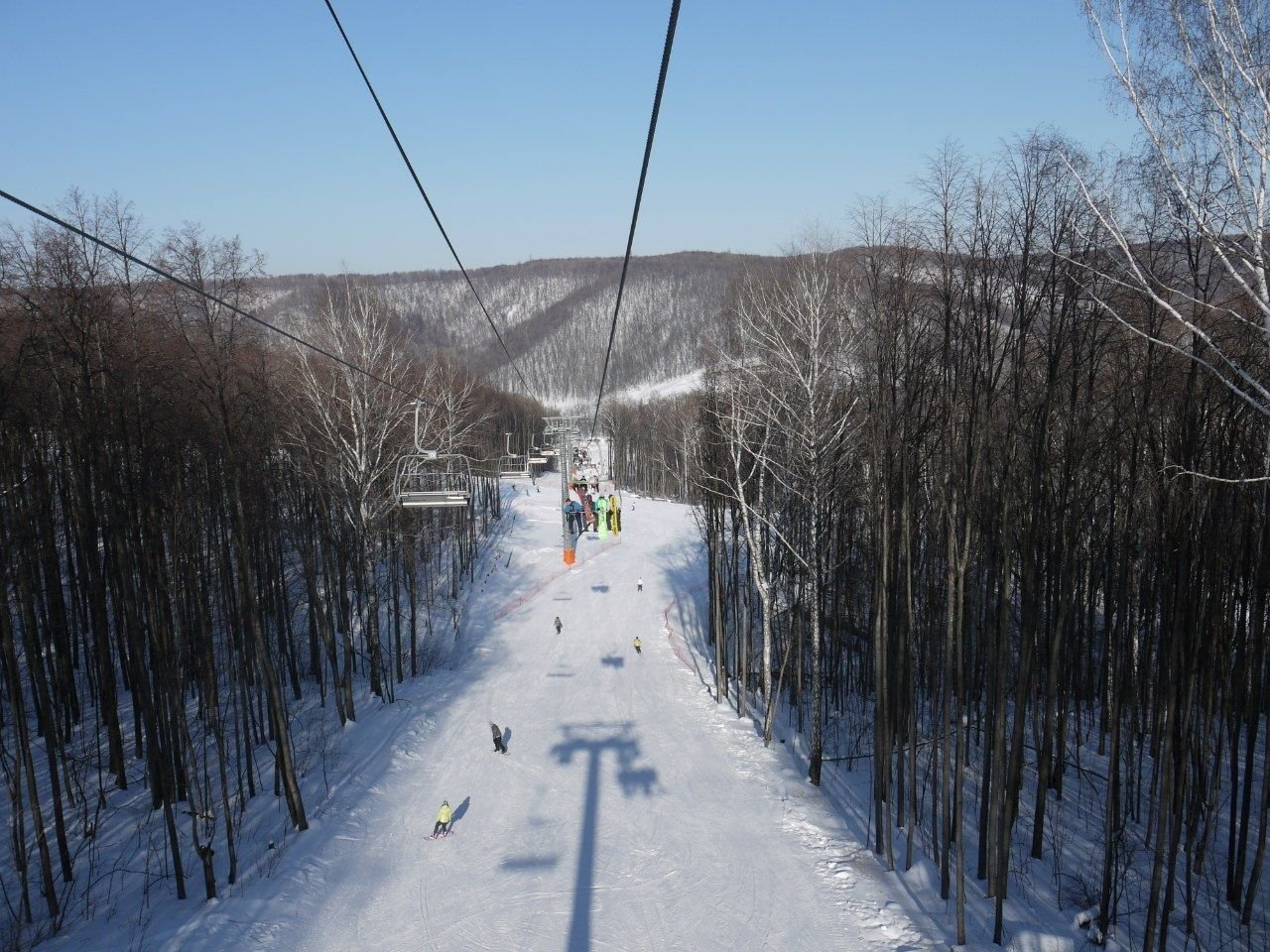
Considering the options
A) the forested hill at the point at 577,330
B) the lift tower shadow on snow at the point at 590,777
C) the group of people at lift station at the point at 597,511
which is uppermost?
the forested hill at the point at 577,330

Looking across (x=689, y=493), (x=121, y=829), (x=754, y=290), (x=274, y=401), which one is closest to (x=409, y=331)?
(x=274, y=401)

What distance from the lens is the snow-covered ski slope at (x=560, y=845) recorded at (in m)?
9.96

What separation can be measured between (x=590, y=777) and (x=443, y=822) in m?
3.62

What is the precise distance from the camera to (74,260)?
1131cm

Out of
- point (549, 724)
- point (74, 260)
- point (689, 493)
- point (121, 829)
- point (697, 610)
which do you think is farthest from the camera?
point (689, 493)

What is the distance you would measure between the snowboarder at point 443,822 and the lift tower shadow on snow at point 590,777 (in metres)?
2.32

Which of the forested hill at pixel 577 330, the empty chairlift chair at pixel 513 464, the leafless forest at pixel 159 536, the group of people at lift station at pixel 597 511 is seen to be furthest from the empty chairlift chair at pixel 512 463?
the forested hill at pixel 577 330

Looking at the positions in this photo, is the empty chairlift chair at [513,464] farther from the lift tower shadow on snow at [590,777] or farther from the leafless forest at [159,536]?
the lift tower shadow on snow at [590,777]

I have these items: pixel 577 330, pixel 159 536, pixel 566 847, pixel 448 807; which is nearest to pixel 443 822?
pixel 448 807

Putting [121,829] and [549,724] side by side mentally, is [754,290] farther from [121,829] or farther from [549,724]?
[121,829]

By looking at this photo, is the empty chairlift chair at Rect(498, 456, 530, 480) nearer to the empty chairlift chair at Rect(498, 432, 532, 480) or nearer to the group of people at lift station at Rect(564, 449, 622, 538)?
the empty chairlift chair at Rect(498, 432, 532, 480)

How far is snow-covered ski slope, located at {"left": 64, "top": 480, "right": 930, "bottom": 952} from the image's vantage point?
32.7 feet

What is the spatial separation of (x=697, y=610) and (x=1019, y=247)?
2613 centimetres

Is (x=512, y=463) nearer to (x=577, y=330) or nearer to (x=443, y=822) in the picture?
(x=443, y=822)
